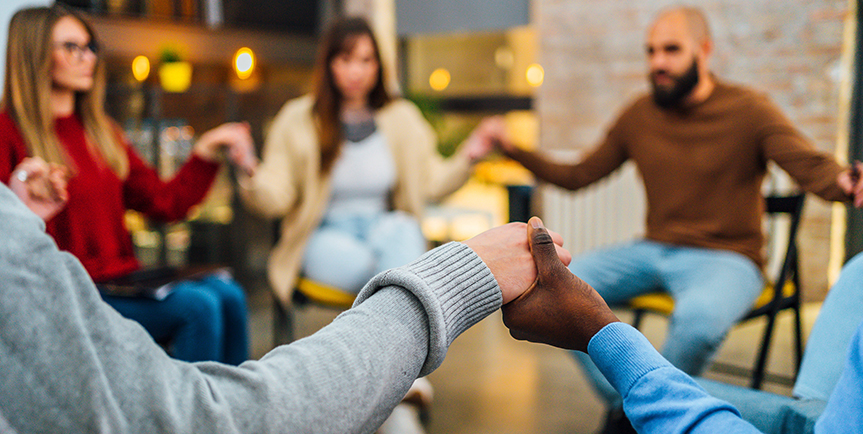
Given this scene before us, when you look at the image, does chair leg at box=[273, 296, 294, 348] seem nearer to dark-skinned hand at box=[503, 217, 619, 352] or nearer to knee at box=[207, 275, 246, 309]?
knee at box=[207, 275, 246, 309]

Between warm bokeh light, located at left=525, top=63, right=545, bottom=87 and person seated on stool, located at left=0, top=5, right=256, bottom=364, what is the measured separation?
2.47 metres

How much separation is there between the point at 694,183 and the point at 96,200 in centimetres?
170

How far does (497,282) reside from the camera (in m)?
0.87

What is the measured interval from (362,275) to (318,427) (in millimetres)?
1295

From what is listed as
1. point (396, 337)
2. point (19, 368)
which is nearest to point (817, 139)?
point (396, 337)

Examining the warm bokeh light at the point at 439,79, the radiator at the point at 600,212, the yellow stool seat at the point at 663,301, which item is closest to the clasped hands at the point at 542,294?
the yellow stool seat at the point at 663,301

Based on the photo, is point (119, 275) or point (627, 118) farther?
point (627, 118)

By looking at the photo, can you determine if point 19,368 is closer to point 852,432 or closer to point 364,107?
point 852,432

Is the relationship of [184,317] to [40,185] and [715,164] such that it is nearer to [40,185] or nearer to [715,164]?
[40,185]

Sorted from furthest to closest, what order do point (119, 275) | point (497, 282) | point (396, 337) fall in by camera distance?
1. point (119, 275)
2. point (497, 282)
3. point (396, 337)

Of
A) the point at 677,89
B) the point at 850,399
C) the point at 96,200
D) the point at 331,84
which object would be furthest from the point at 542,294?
the point at 331,84

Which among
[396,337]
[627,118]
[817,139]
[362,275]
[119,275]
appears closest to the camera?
[396,337]

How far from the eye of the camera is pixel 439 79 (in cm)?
448

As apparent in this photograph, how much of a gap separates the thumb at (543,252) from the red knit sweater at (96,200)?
109cm
